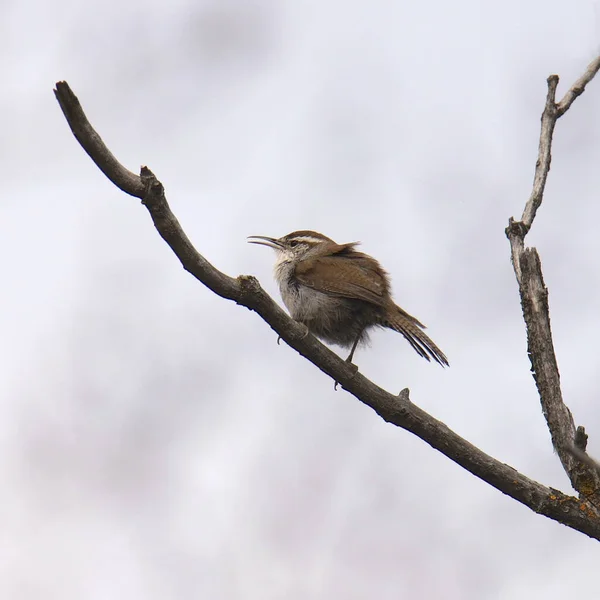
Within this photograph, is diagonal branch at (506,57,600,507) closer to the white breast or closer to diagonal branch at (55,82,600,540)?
diagonal branch at (55,82,600,540)

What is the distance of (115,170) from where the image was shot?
310cm

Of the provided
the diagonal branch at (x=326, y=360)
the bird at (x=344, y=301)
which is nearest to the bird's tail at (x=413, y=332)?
the bird at (x=344, y=301)

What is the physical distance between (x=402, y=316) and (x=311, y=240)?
1.46 metres

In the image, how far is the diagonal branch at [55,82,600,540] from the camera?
121 inches

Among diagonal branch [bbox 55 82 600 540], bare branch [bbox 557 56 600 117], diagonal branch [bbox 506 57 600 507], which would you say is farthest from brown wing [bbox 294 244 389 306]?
bare branch [bbox 557 56 600 117]

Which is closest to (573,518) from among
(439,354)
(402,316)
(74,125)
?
(439,354)

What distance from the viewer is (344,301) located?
17.1 feet

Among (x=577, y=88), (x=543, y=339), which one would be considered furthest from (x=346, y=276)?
(x=543, y=339)

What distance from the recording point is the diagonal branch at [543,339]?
3.45 metres

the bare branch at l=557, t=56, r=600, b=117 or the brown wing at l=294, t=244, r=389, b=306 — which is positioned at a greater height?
the bare branch at l=557, t=56, r=600, b=117

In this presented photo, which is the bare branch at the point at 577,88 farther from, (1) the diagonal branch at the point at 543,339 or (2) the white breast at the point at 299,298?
(2) the white breast at the point at 299,298

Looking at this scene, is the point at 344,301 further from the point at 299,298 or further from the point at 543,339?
the point at 543,339

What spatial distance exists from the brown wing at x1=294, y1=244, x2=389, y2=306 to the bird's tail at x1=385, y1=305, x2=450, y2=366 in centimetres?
12

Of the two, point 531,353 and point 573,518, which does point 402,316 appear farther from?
point 573,518
